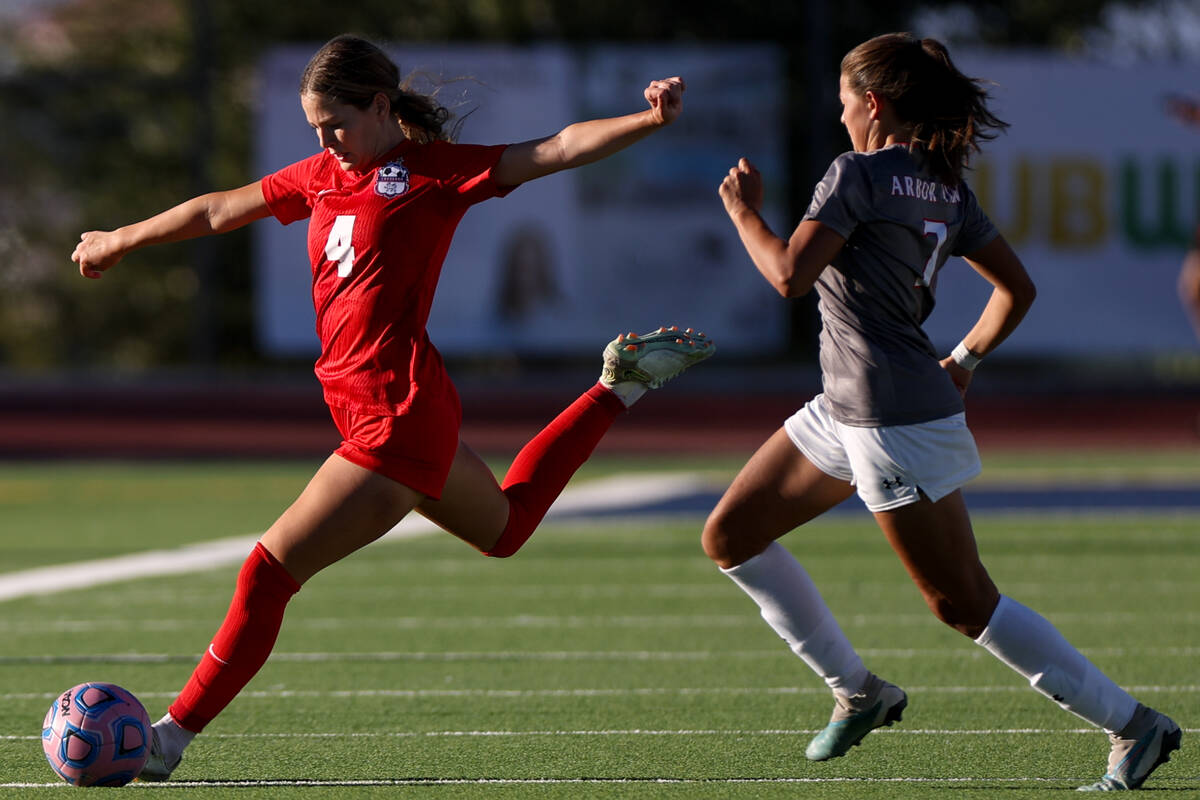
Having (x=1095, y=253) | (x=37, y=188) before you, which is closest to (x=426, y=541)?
(x=1095, y=253)

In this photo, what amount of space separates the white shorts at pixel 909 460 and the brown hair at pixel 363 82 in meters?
1.37

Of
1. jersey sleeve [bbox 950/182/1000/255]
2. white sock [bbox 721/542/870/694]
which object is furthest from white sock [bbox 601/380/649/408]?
jersey sleeve [bbox 950/182/1000/255]

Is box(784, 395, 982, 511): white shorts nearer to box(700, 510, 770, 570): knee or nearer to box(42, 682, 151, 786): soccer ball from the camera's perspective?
box(700, 510, 770, 570): knee

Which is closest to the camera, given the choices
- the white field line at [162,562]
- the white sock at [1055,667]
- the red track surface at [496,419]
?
the white sock at [1055,667]

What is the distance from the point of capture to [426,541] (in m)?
11.7

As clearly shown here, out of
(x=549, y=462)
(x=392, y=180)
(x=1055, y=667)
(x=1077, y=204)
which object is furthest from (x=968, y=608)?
(x=1077, y=204)

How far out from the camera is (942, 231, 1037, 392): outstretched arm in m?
4.71

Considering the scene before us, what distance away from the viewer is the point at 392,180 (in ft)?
14.9

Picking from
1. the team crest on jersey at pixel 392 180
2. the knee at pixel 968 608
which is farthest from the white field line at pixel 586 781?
the team crest on jersey at pixel 392 180

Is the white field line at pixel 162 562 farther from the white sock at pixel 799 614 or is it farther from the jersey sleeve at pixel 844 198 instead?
the jersey sleeve at pixel 844 198

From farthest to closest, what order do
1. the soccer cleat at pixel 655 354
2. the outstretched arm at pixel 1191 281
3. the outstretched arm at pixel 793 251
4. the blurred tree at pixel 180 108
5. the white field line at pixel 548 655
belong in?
the blurred tree at pixel 180 108 → the outstretched arm at pixel 1191 281 → the white field line at pixel 548 655 → the soccer cleat at pixel 655 354 → the outstretched arm at pixel 793 251

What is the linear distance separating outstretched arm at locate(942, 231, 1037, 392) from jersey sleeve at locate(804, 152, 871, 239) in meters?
0.50

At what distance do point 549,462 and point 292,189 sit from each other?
106 cm

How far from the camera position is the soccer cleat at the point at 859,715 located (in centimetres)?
488
